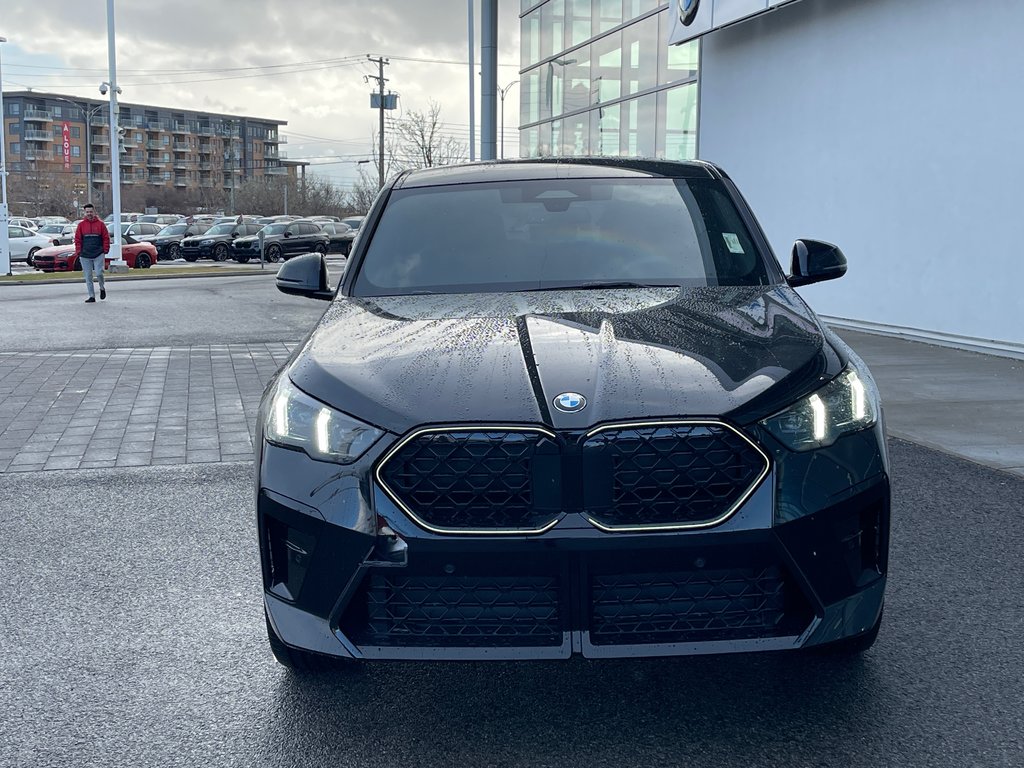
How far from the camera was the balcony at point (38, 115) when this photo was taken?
13425 cm

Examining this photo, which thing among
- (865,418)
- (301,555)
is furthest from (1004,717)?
(301,555)

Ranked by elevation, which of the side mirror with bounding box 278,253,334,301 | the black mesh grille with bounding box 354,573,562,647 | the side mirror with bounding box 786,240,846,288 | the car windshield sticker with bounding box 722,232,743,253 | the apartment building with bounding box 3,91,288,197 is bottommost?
the black mesh grille with bounding box 354,573,562,647

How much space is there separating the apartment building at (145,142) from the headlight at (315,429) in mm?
131176

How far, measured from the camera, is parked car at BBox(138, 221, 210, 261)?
150 feet

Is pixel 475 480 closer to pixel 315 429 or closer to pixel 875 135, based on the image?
pixel 315 429

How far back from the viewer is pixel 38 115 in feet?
443

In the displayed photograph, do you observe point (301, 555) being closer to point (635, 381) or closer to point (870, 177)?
point (635, 381)

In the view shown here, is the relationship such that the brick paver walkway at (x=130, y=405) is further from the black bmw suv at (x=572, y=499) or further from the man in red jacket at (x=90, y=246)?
the man in red jacket at (x=90, y=246)

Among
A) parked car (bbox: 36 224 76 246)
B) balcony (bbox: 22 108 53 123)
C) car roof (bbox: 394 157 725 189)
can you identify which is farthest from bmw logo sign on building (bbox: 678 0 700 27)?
balcony (bbox: 22 108 53 123)

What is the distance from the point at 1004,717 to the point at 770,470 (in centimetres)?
106

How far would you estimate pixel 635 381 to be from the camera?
2932mm

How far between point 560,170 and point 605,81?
1883 cm

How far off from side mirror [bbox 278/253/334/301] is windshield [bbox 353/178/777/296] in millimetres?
373

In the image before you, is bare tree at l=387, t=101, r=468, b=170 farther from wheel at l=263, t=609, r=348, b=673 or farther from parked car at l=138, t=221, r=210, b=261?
wheel at l=263, t=609, r=348, b=673
